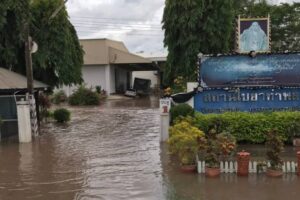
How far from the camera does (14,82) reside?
2131 centimetres

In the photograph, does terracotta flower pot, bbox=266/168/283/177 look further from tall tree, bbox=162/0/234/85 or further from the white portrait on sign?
tall tree, bbox=162/0/234/85

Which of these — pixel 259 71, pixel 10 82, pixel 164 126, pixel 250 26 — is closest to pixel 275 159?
pixel 164 126

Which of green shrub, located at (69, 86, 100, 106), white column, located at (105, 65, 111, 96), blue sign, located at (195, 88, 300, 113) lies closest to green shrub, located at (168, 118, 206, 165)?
blue sign, located at (195, 88, 300, 113)

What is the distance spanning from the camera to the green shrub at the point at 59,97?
4653cm

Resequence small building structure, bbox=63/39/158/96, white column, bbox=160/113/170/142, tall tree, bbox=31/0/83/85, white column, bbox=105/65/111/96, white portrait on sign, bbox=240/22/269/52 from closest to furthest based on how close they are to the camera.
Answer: white column, bbox=160/113/170/142 → white portrait on sign, bbox=240/22/269/52 → tall tree, bbox=31/0/83/85 → small building structure, bbox=63/39/158/96 → white column, bbox=105/65/111/96

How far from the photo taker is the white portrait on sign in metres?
19.7

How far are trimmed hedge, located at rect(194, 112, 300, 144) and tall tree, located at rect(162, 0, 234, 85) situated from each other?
1175 centimetres

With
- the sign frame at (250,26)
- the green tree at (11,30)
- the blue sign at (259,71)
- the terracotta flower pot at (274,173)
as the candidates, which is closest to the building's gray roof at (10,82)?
the green tree at (11,30)

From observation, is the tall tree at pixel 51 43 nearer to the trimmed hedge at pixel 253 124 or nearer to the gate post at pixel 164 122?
the gate post at pixel 164 122

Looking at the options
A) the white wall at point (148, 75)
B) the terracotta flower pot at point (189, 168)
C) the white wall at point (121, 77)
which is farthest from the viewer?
the white wall at point (148, 75)

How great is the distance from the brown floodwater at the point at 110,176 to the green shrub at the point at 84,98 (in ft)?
77.3

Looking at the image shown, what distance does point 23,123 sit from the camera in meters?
18.9

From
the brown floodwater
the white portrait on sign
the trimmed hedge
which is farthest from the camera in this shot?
the white portrait on sign

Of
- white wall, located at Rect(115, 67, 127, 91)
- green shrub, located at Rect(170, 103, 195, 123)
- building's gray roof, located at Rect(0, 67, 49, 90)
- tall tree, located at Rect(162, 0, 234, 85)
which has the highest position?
tall tree, located at Rect(162, 0, 234, 85)
